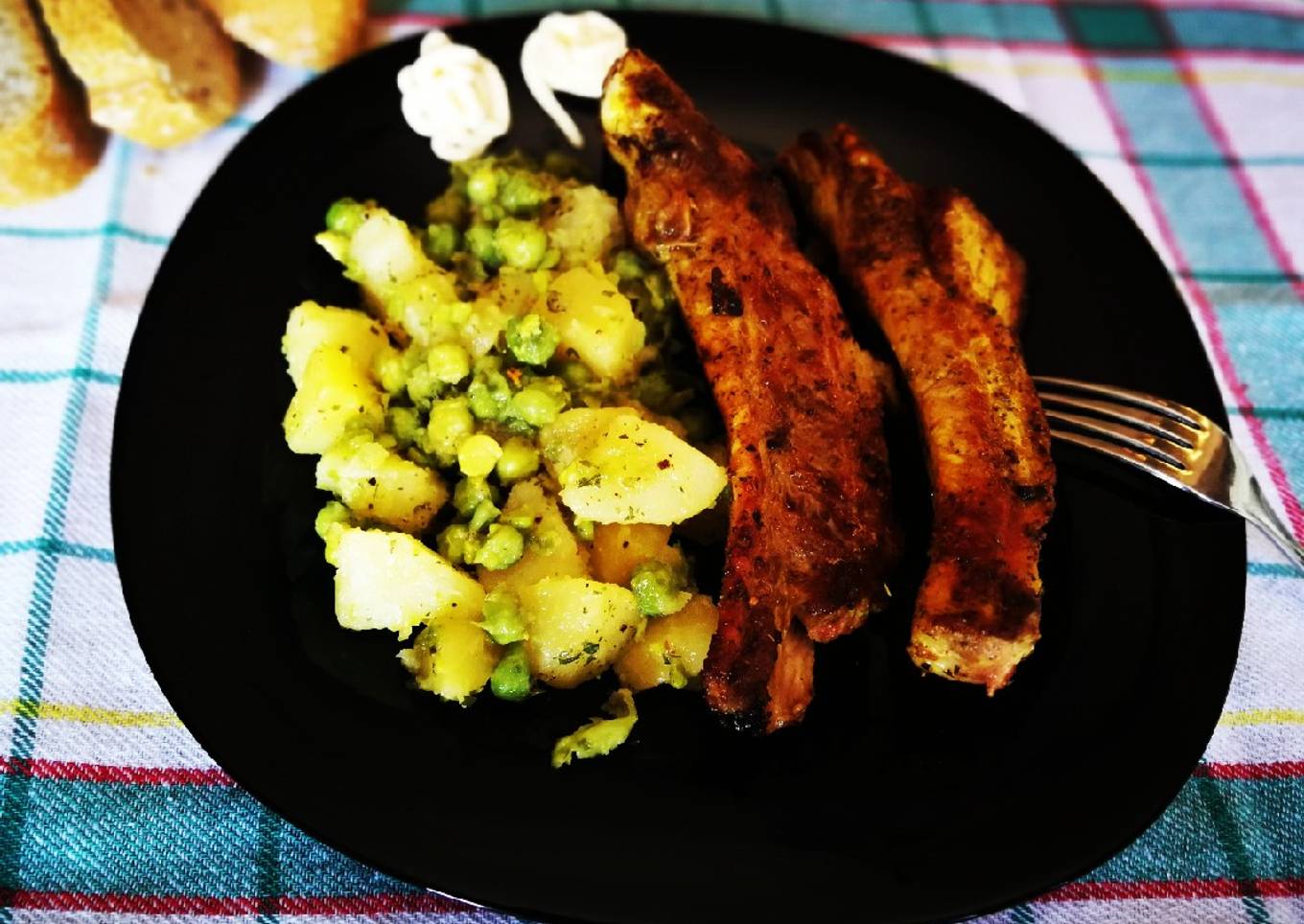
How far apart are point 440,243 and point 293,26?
4.58 feet

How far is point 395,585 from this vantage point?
2512 millimetres

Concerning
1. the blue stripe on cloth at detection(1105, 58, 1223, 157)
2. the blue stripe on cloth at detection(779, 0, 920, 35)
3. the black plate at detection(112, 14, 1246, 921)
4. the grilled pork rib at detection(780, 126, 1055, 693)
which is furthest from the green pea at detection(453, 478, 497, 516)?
the blue stripe on cloth at detection(1105, 58, 1223, 157)

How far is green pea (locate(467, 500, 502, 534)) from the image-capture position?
2.65 metres

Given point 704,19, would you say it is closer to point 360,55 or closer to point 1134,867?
point 360,55

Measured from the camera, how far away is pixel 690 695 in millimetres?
2588

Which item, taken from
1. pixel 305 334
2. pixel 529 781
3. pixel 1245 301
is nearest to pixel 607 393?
pixel 305 334

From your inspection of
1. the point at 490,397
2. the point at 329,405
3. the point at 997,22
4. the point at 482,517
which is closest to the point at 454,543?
the point at 482,517

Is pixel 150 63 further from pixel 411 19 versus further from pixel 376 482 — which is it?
pixel 376 482

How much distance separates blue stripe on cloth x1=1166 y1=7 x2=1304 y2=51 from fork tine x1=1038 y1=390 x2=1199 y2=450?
2762 mm

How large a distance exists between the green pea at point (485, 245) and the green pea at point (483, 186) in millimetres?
139

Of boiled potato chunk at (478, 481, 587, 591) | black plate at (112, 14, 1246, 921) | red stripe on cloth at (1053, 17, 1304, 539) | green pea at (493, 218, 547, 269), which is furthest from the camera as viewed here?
red stripe on cloth at (1053, 17, 1304, 539)

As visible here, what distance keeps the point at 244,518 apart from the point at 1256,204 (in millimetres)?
4028

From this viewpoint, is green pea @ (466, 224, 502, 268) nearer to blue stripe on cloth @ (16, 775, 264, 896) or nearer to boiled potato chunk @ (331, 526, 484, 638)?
boiled potato chunk @ (331, 526, 484, 638)

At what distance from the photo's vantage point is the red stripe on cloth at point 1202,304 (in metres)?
3.47
